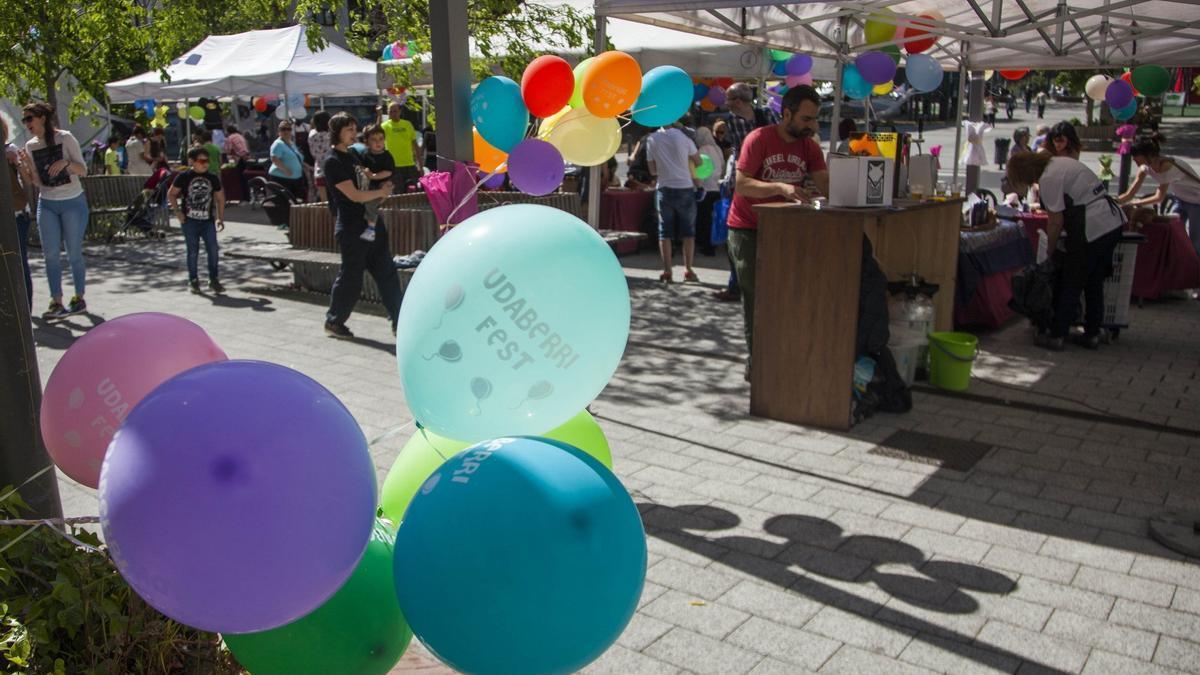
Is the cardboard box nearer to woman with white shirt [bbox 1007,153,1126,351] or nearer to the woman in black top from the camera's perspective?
woman with white shirt [bbox 1007,153,1126,351]

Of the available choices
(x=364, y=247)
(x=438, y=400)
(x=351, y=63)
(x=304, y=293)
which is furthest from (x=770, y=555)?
(x=351, y=63)

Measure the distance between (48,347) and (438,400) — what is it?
22.3ft

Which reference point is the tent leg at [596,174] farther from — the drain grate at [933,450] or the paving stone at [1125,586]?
the paving stone at [1125,586]

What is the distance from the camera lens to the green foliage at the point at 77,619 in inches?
92.8

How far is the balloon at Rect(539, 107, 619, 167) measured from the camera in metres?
5.19

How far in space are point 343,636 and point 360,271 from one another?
6082mm

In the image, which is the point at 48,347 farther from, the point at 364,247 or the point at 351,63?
the point at 351,63

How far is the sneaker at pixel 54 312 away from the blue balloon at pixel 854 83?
27.3 ft

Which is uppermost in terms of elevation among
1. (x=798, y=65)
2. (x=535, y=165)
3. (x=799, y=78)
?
(x=798, y=65)

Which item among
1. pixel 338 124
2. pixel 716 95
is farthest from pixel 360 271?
pixel 716 95

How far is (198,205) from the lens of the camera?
400 inches

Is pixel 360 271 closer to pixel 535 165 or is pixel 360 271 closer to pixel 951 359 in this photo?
pixel 535 165

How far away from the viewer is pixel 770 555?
169 inches

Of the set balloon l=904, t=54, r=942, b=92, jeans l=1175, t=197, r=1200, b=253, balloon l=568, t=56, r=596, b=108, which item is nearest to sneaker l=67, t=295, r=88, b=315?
balloon l=568, t=56, r=596, b=108
